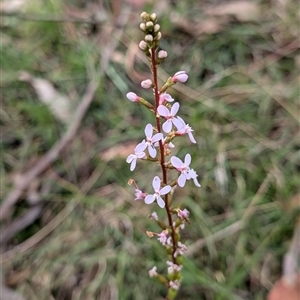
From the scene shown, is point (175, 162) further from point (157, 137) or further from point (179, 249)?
point (179, 249)

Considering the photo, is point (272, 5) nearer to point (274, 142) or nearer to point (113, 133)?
point (274, 142)

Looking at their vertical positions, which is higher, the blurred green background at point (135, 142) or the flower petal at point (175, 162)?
the flower petal at point (175, 162)

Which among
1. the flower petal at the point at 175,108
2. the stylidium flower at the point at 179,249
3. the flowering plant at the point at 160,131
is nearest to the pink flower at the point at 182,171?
the flowering plant at the point at 160,131

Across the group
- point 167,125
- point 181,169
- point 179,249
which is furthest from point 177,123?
point 179,249

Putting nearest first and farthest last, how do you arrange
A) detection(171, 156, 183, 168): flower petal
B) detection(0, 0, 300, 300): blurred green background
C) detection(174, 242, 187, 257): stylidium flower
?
detection(171, 156, 183, 168): flower petal < detection(174, 242, 187, 257): stylidium flower < detection(0, 0, 300, 300): blurred green background

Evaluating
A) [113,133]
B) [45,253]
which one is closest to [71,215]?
[45,253]

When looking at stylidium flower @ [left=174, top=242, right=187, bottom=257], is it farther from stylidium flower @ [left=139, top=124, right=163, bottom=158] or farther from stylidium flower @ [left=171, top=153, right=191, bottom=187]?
stylidium flower @ [left=139, top=124, right=163, bottom=158]

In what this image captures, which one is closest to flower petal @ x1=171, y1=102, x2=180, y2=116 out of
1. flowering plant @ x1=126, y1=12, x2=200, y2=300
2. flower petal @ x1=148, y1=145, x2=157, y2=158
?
flowering plant @ x1=126, y1=12, x2=200, y2=300

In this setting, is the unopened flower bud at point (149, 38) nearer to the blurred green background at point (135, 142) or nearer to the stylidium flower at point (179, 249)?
the stylidium flower at point (179, 249)
